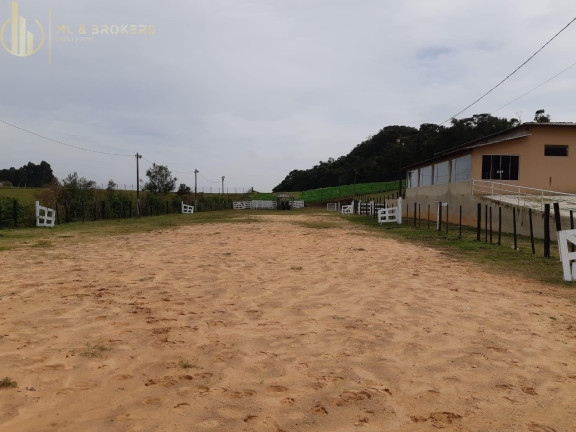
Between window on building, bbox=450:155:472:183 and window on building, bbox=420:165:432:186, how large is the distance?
16.3 feet

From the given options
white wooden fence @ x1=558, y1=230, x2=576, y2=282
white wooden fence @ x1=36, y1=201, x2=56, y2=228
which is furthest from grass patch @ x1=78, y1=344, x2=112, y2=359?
white wooden fence @ x1=36, y1=201, x2=56, y2=228

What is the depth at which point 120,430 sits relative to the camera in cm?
277

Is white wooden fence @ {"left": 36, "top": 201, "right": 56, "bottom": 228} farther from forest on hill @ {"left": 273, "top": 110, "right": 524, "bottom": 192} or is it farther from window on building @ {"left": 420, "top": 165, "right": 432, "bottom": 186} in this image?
forest on hill @ {"left": 273, "top": 110, "right": 524, "bottom": 192}

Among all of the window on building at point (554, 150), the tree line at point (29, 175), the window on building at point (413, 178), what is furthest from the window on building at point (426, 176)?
the tree line at point (29, 175)

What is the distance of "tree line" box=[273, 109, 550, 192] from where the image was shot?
69125 mm

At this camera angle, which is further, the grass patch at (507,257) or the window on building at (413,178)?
the window on building at (413,178)

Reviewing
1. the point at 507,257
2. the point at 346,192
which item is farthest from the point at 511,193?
the point at 346,192

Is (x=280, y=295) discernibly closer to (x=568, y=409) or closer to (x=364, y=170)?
(x=568, y=409)

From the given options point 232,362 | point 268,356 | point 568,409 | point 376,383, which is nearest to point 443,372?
point 376,383

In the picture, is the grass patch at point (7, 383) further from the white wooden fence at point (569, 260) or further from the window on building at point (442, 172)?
the window on building at point (442, 172)

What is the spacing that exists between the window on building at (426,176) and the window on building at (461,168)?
496cm

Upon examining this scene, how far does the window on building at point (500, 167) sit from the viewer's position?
27344mm

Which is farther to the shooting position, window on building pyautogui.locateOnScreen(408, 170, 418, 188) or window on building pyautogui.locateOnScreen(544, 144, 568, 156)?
window on building pyautogui.locateOnScreen(408, 170, 418, 188)

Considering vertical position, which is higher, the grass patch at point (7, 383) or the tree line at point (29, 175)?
the tree line at point (29, 175)
